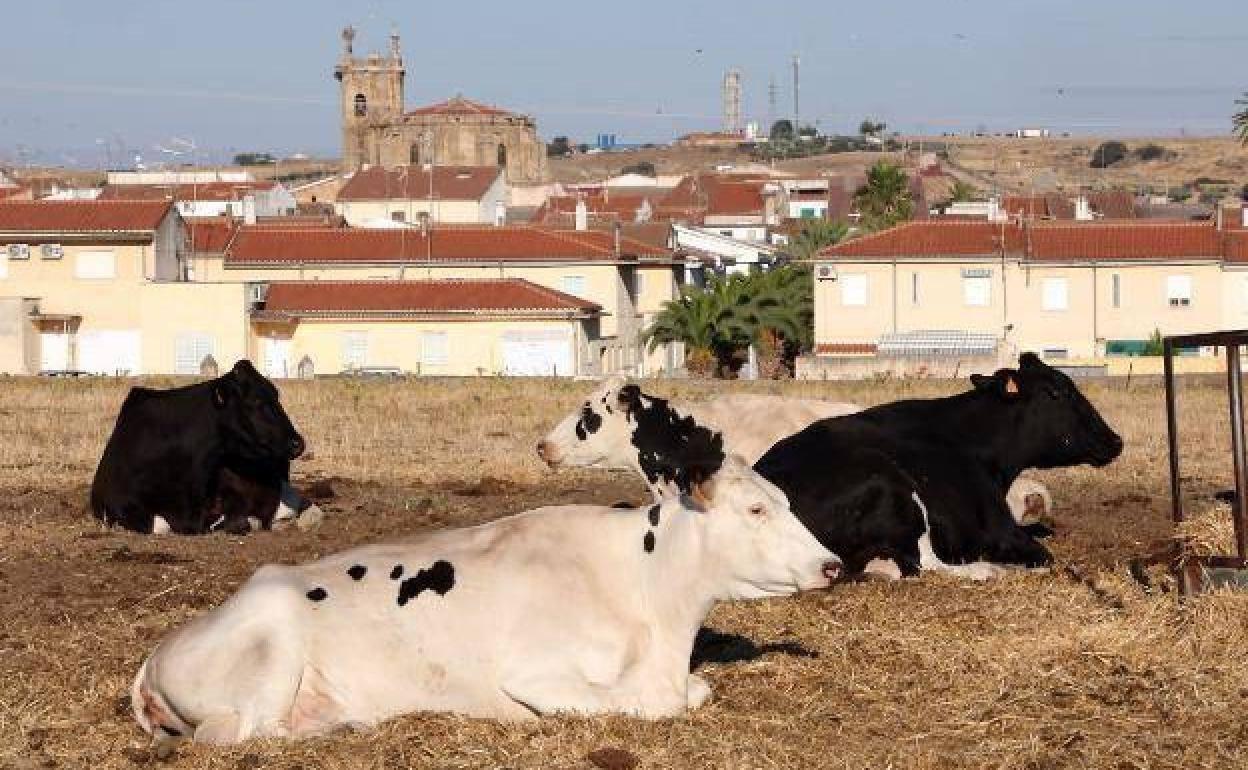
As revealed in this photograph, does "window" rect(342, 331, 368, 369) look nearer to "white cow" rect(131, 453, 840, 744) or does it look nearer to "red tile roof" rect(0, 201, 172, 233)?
"red tile roof" rect(0, 201, 172, 233)

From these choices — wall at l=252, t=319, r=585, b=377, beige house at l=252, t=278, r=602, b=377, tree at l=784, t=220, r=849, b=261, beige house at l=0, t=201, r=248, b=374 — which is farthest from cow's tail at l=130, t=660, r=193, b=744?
tree at l=784, t=220, r=849, b=261

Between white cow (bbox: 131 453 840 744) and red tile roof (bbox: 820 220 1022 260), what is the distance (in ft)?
209

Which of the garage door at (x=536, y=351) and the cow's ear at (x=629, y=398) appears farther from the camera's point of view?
the garage door at (x=536, y=351)

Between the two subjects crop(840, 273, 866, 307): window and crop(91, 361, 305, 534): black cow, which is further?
crop(840, 273, 866, 307): window

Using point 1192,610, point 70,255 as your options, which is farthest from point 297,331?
point 1192,610

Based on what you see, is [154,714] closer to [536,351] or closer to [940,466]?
[940,466]

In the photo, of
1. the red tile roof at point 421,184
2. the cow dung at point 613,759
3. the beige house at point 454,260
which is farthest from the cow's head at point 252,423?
the red tile roof at point 421,184

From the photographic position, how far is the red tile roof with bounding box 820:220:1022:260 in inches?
2904

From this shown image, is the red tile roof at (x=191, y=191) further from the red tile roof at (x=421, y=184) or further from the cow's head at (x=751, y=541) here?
the cow's head at (x=751, y=541)

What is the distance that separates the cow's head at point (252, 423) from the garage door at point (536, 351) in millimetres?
49019

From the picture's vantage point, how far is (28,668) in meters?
11.7

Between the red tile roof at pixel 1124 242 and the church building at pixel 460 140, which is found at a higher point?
the church building at pixel 460 140

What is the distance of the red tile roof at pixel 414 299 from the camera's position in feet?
223

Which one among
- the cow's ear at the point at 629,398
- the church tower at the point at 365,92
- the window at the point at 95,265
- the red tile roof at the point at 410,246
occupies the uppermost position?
the church tower at the point at 365,92
